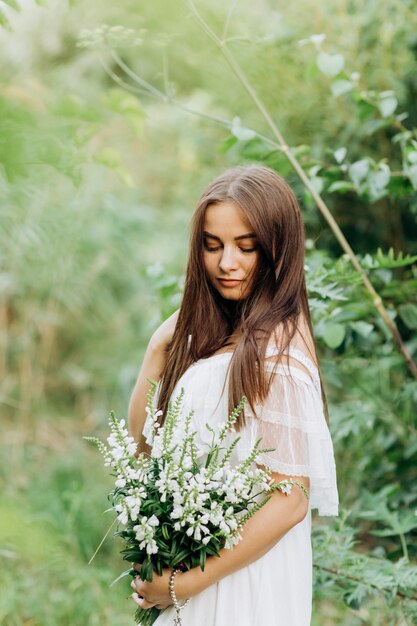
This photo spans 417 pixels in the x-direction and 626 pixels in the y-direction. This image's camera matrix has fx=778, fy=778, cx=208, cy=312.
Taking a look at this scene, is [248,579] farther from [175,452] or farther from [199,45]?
[199,45]

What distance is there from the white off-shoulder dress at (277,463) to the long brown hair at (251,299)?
5 centimetres

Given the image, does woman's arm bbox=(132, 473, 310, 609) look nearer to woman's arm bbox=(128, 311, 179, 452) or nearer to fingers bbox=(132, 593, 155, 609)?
fingers bbox=(132, 593, 155, 609)

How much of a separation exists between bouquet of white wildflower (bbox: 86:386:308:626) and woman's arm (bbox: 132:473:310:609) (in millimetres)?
34

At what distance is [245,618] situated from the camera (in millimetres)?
1765

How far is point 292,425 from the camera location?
1691mm

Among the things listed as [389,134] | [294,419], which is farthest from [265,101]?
[294,419]

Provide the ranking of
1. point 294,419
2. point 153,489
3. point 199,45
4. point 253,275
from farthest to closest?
1. point 199,45
2. point 253,275
3. point 294,419
4. point 153,489

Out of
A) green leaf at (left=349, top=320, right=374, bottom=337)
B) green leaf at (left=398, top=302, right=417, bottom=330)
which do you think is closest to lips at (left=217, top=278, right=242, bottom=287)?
green leaf at (left=349, top=320, right=374, bottom=337)

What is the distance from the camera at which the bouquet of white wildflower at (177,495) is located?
1502mm

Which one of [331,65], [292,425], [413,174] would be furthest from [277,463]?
[331,65]

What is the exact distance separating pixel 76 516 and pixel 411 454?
6.39ft

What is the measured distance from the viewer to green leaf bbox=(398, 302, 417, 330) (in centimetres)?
284

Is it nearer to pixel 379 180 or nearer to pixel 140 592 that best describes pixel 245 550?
pixel 140 592

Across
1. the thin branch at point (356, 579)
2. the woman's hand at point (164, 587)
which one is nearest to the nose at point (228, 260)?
the woman's hand at point (164, 587)
